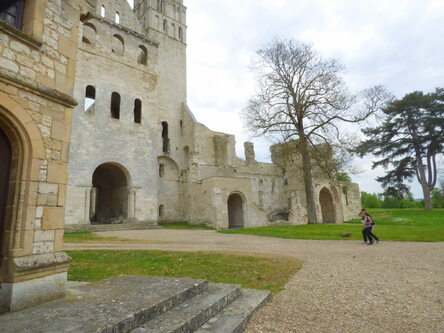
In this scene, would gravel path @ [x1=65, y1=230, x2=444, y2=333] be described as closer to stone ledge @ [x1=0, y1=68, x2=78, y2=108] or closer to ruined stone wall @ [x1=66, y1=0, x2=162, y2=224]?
stone ledge @ [x1=0, y1=68, x2=78, y2=108]

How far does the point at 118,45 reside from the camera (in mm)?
22859

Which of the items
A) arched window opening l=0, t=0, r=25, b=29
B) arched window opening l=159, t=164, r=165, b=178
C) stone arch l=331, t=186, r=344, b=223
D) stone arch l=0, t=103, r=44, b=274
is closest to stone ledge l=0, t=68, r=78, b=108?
stone arch l=0, t=103, r=44, b=274

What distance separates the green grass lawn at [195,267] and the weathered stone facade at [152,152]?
479 inches

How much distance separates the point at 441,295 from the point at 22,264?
5868 millimetres

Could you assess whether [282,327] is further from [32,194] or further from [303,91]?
[303,91]

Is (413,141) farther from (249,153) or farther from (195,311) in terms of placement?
(195,311)

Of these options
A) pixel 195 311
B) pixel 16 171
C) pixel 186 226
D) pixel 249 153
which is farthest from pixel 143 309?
pixel 249 153

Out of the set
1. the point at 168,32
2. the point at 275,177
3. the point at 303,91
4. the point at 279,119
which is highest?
the point at 168,32

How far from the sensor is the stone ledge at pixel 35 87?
3.25 metres

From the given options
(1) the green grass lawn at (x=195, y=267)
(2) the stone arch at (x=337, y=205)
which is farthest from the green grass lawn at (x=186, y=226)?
(2) the stone arch at (x=337, y=205)

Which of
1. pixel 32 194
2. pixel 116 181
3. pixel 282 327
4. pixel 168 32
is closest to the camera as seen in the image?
pixel 282 327

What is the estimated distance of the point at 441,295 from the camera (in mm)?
4121

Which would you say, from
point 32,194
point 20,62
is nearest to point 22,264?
point 32,194

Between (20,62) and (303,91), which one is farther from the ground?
(303,91)
